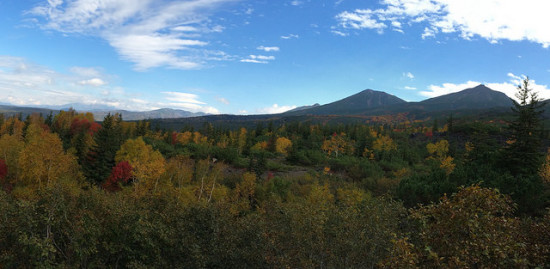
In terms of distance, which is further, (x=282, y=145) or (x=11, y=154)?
(x=282, y=145)

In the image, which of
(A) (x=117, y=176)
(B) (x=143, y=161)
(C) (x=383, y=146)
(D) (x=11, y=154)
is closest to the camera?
(D) (x=11, y=154)

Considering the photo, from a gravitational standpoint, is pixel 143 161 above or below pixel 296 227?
below

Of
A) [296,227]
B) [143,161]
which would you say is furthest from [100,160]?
[296,227]

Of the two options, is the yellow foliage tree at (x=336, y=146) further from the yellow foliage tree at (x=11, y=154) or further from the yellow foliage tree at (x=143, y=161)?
the yellow foliage tree at (x=11, y=154)

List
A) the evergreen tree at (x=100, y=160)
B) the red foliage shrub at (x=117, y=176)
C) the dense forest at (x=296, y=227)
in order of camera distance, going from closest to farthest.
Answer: the dense forest at (x=296, y=227) → the red foliage shrub at (x=117, y=176) → the evergreen tree at (x=100, y=160)

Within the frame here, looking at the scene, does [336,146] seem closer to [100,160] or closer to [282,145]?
[282,145]

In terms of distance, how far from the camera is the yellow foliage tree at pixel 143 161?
48.5 meters

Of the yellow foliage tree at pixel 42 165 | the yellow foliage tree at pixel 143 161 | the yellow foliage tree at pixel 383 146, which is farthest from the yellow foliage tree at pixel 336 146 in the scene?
the yellow foliage tree at pixel 42 165

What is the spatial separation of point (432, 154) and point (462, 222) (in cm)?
12036

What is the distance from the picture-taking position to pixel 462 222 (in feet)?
34.4

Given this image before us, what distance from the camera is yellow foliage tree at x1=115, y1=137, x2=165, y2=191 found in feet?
159

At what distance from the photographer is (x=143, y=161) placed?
56.7 m

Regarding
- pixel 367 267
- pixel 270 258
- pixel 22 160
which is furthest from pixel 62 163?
pixel 367 267

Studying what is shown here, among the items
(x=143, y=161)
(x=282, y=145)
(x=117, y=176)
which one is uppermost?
(x=282, y=145)
